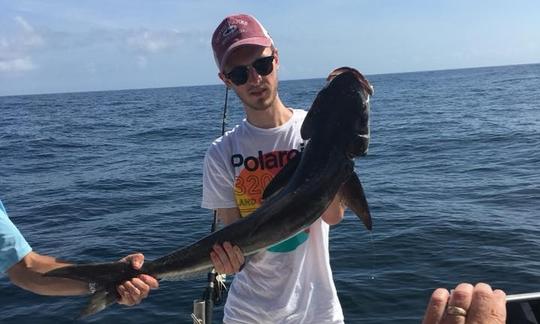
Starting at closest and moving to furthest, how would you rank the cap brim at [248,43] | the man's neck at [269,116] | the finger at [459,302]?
the finger at [459,302] → the cap brim at [248,43] → the man's neck at [269,116]

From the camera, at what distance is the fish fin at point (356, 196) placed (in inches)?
133

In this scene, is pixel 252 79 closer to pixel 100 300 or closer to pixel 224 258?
pixel 224 258

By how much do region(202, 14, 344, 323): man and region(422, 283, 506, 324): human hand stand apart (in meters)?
2.05

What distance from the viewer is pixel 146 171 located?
22844 mm

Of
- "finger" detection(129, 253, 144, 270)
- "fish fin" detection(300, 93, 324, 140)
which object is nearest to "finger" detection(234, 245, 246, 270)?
"finger" detection(129, 253, 144, 270)

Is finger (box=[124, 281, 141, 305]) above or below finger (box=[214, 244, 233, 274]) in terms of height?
below

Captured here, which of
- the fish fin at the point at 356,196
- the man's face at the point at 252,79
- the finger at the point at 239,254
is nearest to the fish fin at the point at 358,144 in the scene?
the fish fin at the point at 356,196

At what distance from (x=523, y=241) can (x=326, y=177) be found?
9.30 meters

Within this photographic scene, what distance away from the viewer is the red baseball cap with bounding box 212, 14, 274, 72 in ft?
12.4

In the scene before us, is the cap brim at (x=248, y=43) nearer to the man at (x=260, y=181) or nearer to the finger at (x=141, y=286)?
the man at (x=260, y=181)

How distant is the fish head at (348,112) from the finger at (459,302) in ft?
5.45

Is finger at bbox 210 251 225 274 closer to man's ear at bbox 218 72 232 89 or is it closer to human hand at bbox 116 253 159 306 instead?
human hand at bbox 116 253 159 306

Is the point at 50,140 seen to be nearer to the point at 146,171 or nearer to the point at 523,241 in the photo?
the point at 146,171

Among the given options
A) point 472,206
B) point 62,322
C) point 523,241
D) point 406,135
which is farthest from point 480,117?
point 62,322
